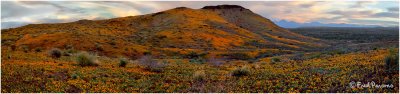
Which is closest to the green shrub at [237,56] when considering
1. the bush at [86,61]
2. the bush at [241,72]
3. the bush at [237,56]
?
the bush at [237,56]

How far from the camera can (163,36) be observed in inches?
2712

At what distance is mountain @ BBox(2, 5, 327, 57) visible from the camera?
51.4 m

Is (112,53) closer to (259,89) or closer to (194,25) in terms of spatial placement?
(259,89)

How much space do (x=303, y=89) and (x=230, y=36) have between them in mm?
63755

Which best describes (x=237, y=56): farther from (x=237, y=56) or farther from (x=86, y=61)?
(x=86, y=61)

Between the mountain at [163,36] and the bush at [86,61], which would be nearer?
the bush at [86,61]

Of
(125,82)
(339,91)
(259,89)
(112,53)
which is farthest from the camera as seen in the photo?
(112,53)

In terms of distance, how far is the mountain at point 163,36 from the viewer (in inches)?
2024

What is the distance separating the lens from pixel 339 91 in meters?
11.7

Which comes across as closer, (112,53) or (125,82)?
(125,82)

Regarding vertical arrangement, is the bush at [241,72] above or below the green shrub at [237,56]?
above

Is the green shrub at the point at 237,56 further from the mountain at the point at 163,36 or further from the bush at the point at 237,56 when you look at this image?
the mountain at the point at 163,36

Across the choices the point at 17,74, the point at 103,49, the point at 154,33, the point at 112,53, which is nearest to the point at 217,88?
the point at 17,74

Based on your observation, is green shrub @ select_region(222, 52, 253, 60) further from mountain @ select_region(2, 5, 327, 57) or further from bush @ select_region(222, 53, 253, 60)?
mountain @ select_region(2, 5, 327, 57)
